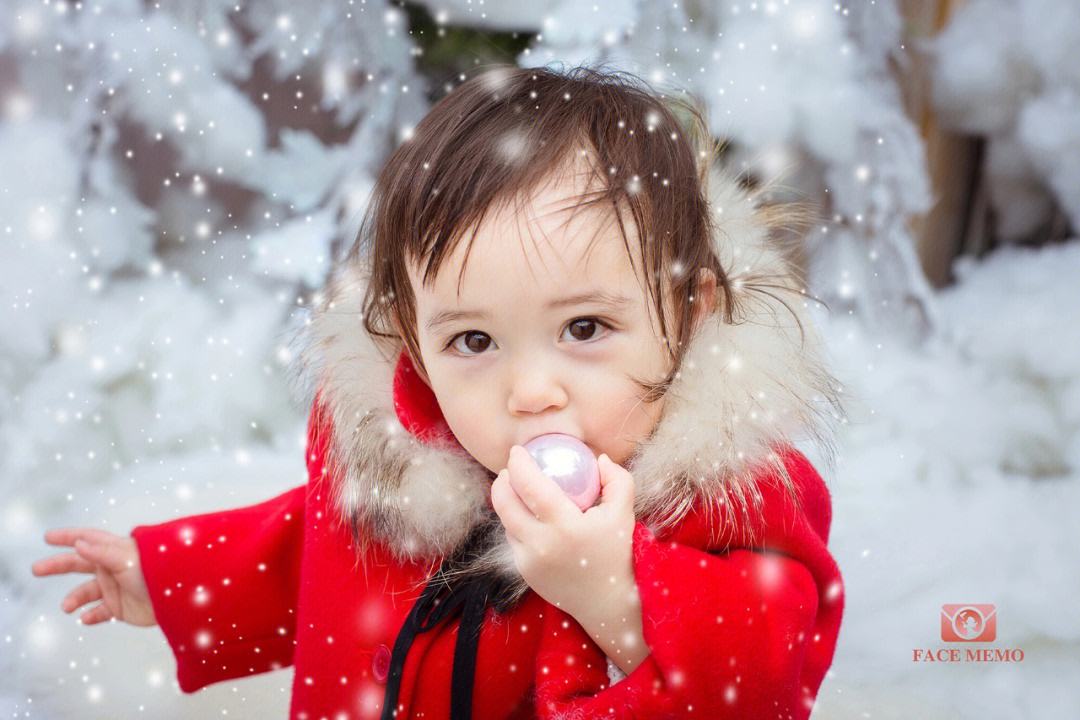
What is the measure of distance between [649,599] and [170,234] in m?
0.90

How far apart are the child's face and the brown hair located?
0.04ft

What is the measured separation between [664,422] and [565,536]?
119mm

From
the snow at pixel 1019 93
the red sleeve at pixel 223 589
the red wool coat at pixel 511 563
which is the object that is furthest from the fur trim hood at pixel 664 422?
the snow at pixel 1019 93

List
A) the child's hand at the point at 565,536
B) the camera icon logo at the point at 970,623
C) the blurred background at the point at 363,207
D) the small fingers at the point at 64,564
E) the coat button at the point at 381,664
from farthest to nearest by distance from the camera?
1. the blurred background at the point at 363,207
2. the camera icon logo at the point at 970,623
3. the small fingers at the point at 64,564
4. the coat button at the point at 381,664
5. the child's hand at the point at 565,536

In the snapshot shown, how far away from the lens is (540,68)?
77cm

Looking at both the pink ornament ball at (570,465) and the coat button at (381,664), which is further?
the coat button at (381,664)

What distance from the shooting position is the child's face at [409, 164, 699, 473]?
634 mm

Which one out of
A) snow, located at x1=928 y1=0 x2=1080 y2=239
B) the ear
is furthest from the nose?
snow, located at x1=928 y1=0 x2=1080 y2=239

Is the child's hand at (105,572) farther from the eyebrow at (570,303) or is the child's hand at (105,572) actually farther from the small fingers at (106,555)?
the eyebrow at (570,303)

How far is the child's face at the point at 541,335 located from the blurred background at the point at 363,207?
0.54 meters

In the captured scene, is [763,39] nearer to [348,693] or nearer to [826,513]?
[826,513]

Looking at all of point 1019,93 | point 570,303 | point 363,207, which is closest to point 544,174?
point 570,303

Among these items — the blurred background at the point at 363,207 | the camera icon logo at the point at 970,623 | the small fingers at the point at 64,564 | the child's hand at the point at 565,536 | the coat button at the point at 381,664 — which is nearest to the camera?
the child's hand at the point at 565,536

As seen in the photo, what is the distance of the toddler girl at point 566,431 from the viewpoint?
2.09 feet
